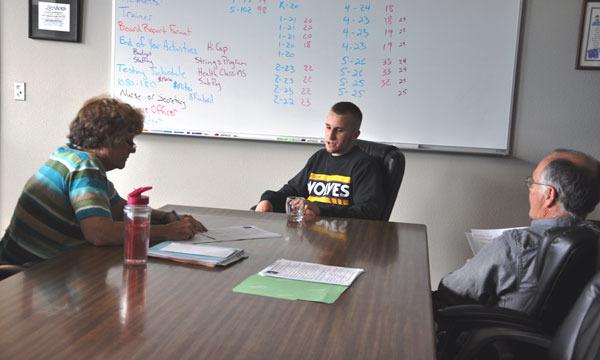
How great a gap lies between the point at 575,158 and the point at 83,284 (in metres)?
1.53

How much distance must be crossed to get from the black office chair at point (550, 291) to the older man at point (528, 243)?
2.5 inches

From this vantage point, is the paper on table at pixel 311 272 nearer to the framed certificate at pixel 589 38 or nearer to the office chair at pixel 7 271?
the office chair at pixel 7 271

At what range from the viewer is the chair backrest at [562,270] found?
161cm

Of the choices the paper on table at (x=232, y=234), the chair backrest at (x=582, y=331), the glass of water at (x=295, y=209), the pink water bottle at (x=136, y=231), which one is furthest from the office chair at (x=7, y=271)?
the chair backrest at (x=582, y=331)

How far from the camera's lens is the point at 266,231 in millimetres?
2111

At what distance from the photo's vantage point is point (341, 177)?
9.92ft

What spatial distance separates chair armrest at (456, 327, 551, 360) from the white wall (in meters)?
1.99

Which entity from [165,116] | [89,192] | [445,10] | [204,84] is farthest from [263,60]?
[89,192]

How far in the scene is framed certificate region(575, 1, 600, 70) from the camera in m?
3.24

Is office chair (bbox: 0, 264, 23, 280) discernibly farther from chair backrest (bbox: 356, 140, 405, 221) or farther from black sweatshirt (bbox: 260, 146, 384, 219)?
chair backrest (bbox: 356, 140, 405, 221)

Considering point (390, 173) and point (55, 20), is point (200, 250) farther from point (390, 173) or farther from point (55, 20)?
point (55, 20)

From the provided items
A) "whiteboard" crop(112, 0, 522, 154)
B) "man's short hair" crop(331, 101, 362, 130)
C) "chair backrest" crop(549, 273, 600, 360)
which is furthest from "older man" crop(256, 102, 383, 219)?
"chair backrest" crop(549, 273, 600, 360)

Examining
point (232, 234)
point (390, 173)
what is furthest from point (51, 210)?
point (390, 173)

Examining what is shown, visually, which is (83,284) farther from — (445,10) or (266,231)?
(445,10)
